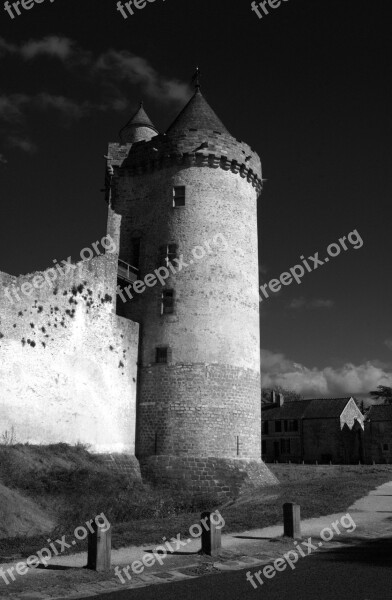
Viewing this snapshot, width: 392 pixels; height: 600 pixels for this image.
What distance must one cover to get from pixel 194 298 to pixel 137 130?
12.2 meters

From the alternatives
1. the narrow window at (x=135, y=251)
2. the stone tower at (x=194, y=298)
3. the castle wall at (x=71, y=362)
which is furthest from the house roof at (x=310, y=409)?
the castle wall at (x=71, y=362)

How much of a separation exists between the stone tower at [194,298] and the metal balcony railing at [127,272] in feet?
0.21

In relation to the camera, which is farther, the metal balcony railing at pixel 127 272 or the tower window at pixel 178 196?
the tower window at pixel 178 196

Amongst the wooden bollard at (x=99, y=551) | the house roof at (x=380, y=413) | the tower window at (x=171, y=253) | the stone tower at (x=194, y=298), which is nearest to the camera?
the wooden bollard at (x=99, y=551)

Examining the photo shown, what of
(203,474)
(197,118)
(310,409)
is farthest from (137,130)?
(310,409)

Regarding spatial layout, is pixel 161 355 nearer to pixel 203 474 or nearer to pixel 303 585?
pixel 203 474

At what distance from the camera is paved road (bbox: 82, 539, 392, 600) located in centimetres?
778

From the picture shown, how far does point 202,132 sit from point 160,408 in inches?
497

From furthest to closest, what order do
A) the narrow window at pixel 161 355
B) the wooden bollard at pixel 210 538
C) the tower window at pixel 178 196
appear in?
the tower window at pixel 178 196
the narrow window at pixel 161 355
the wooden bollard at pixel 210 538

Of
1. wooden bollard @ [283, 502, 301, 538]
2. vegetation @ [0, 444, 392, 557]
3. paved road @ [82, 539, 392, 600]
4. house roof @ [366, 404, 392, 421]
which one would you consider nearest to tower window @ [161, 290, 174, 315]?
vegetation @ [0, 444, 392, 557]

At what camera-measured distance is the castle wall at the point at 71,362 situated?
20094mm

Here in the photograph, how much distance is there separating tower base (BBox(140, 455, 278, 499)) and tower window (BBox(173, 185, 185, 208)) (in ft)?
36.6

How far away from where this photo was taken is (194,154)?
1052 inches

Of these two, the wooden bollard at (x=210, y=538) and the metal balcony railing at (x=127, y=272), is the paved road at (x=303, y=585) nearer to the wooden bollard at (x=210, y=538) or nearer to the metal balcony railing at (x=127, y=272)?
the wooden bollard at (x=210, y=538)
